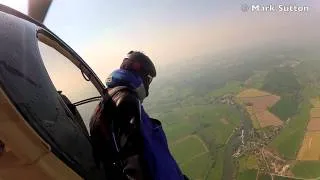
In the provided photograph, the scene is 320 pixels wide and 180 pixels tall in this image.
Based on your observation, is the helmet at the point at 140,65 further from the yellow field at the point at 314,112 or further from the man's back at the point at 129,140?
the yellow field at the point at 314,112

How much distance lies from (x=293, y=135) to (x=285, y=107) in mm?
771

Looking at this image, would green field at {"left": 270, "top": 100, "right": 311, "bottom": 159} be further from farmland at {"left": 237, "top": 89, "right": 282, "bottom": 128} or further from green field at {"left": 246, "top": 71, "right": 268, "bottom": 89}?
green field at {"left": 246, "top": 71, "right": 268, "bottom": 89}

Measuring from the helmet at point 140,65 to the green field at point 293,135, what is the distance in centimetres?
671

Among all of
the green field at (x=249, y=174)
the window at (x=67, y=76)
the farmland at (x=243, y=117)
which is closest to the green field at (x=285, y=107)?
the farmland at (x=243, y=117)

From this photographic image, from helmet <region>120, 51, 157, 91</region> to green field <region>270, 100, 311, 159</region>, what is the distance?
6.71 meters

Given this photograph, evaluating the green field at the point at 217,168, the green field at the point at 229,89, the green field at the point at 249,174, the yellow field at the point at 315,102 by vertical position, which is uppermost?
the green field at the point at 229,89

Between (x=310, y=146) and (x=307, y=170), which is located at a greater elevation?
(x=310, y=146)

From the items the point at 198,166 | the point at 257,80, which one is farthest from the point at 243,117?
the point at 198,166

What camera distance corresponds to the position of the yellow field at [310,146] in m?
7.63

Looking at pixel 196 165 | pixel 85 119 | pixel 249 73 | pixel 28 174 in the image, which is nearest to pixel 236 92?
pixel 249 73

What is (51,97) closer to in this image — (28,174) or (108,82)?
(28,174)

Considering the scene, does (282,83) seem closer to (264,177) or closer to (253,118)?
(253,118)

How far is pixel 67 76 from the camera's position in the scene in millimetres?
1626

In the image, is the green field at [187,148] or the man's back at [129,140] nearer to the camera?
the man's back at [129,140]
